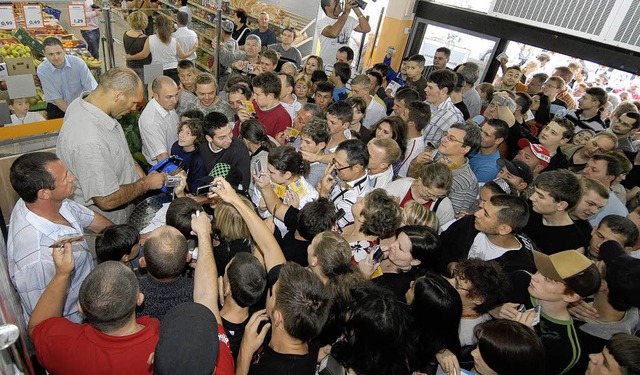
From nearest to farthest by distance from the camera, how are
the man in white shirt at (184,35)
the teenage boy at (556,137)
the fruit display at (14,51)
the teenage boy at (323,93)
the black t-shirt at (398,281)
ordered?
the black t-shirt at (398,281), the fruit display at (14,51), the teenage boy at (556,137), the teenage boy at (323,93), the man in white shirt at (184,35)

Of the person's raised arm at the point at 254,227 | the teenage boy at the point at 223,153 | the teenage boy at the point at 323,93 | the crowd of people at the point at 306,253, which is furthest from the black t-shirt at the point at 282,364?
the teenage boy at the point at 323,93

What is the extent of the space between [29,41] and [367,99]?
13.4 feet

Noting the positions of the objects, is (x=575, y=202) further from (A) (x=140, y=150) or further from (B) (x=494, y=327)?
(A) (x=140, y=150)

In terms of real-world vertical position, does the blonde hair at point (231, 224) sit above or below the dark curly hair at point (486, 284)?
below

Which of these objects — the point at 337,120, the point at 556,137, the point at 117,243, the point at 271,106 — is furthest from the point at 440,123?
the point at 117,243

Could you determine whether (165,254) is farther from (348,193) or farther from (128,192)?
(348,193)

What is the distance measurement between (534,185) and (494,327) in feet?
5.66

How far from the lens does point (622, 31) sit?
6.18m

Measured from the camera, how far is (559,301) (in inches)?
83.8

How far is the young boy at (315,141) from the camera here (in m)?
3.46

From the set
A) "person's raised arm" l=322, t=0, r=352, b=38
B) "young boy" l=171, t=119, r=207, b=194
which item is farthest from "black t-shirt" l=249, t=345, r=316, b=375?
"person's raised arm" l=322, t=0, r=352, b=38

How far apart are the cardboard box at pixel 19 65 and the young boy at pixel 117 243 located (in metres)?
2.40

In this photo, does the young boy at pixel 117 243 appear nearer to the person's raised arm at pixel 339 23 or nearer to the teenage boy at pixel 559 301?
the teenage boy at pixel 559 301

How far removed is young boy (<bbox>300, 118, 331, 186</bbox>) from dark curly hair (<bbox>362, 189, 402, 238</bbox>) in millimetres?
1048
